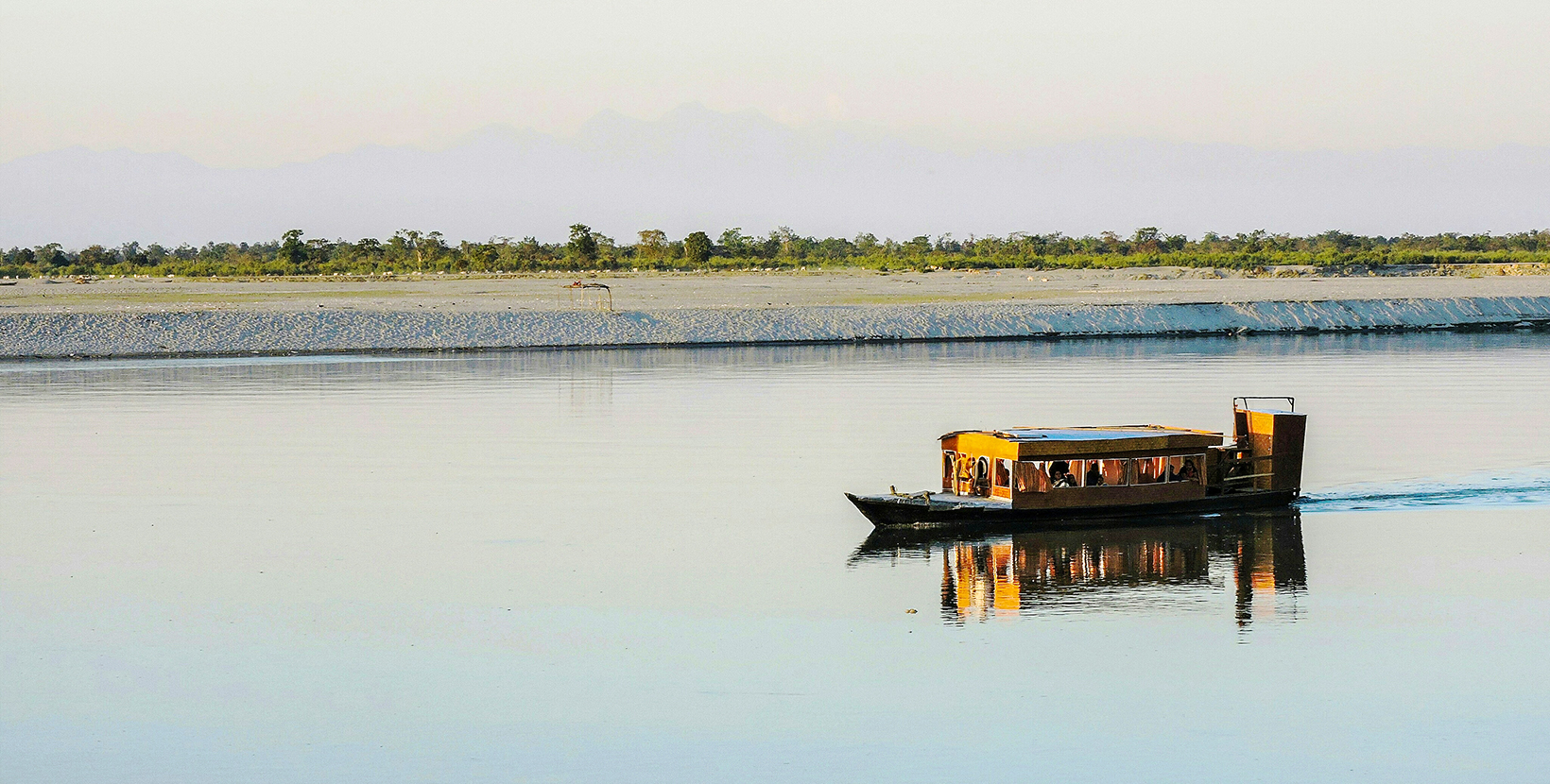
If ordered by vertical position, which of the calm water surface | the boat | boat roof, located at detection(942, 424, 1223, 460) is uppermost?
boat roof, located at detection(942, 424, 1223, 460)

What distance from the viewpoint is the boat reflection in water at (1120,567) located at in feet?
55.4

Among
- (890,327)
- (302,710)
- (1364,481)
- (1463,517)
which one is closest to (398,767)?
(302,710)

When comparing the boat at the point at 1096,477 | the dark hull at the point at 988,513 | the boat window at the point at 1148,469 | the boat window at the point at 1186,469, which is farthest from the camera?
the boat window at the point at 1186,469

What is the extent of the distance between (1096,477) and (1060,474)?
0.52 metres

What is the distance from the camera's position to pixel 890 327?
68.1 m

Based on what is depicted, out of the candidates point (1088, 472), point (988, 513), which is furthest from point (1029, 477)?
point (1088, 472)

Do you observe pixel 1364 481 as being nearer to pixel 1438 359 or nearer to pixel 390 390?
pixel 390 390

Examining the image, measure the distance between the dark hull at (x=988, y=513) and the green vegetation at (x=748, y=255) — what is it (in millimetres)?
102113

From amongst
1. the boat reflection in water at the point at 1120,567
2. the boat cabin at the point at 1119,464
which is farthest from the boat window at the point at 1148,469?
Answer: the boat reflection in water at the point at 1120,567

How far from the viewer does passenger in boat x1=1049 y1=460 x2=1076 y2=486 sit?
22094 millimetres

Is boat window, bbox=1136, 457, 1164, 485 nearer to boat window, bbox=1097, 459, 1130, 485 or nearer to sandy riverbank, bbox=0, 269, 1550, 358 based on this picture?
boat window, bbox=1097, 459, 1130, 485

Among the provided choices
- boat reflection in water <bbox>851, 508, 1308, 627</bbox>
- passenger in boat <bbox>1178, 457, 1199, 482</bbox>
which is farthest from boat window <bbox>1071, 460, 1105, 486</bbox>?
passenger in boat <bbox>1178, 457, 1199, 482</bbox>

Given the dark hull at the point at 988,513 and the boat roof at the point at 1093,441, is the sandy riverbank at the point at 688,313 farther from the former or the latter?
the dark hull at the point at 988,513

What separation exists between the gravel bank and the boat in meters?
42.4
